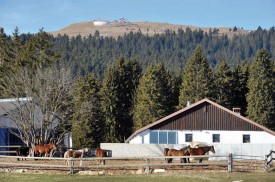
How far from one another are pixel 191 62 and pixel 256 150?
2812cm

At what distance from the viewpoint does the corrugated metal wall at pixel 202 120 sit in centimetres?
4925

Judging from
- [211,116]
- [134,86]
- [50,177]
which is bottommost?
[50,177]

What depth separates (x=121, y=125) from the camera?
235ft

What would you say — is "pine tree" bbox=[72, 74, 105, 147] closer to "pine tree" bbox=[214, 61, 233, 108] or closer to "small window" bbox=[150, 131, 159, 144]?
"small window" bbox=[150, 131, 159, 144]

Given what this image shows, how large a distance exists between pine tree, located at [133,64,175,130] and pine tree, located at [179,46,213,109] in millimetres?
2710

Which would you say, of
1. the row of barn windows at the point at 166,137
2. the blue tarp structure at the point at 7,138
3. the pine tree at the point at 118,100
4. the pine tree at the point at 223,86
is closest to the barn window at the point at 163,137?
the row of barn windows at the point at 166,137

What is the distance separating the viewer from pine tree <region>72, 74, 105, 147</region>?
6178 centimetres

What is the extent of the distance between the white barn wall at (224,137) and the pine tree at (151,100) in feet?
50.1

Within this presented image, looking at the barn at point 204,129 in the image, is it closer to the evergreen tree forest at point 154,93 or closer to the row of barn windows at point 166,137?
the row of barn windows at point 166,137

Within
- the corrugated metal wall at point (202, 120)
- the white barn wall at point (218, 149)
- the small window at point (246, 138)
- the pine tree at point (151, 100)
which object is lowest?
the white barn wall at point (218, 149)

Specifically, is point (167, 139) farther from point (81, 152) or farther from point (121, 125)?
point (121, 125)

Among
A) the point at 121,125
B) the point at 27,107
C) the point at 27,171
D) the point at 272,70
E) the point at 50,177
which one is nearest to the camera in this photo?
the point at 50,177

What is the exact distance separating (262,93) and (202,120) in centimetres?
1791

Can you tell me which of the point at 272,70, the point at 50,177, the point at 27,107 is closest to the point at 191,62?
the point at 272,70
